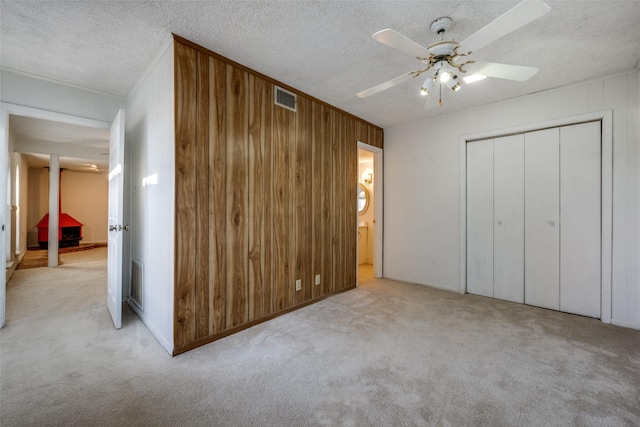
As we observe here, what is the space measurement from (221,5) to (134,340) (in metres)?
2.72

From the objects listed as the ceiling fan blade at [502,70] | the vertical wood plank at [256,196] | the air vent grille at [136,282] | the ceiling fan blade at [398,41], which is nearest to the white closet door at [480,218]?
the ceiling fan blade at [502,70]

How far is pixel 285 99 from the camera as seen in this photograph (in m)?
3.03

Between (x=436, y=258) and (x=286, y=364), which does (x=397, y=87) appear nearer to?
(x=436, y=258)

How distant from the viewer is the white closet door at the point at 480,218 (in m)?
3.62

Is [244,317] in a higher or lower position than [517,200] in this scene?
lower

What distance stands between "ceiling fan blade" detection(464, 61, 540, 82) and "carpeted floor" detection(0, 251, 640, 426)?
2069mm

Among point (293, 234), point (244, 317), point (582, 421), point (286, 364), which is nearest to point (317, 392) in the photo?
point (286, 364)

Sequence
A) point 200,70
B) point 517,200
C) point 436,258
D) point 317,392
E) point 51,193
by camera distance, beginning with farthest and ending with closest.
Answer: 1. point 51,193
2. point 436,258
3. point 517,200
4. point 200,70
5. point 317,392

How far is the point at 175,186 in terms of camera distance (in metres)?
2.16

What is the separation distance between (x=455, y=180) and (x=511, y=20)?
8.84ft

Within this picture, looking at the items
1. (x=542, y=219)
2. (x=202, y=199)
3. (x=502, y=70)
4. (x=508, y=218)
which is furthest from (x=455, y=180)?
(x=202, y=199)

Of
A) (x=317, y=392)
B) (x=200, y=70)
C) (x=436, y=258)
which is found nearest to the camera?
(x=317, y=392)

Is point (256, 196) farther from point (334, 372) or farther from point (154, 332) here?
point (334, 372)

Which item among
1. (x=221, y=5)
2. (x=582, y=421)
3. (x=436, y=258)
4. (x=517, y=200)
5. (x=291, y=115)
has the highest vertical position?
(x=221, y=5)
